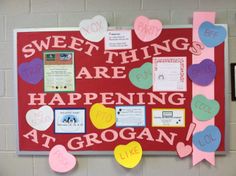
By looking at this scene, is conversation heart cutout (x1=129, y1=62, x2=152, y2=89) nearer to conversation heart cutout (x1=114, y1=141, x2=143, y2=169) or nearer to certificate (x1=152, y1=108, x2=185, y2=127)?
certificate (x1=152, y1=108, x2=185, y2=127)

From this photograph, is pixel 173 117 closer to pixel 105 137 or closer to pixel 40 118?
pixel 105 137

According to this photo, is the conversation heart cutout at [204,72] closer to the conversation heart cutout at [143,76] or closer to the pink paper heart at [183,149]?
the conversation heart cutout at [143,76]

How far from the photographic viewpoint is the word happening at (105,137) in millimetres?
1251

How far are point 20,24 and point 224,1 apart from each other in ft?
3.33

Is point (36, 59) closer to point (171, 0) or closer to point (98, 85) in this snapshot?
point (98, 85)

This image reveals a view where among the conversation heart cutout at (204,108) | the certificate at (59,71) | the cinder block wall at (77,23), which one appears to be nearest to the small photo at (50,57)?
the certificate at (59,71)

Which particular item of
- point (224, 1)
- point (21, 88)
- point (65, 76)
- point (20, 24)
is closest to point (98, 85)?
point (65, 76)

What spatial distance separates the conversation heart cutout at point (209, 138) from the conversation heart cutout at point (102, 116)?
16.7 inches

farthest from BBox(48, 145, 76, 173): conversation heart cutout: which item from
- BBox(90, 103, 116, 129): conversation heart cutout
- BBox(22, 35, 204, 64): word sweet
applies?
BBox(22, 35, 204, 64): word sweet

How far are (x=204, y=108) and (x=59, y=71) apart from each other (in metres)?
0.73

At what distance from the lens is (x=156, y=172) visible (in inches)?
50.5

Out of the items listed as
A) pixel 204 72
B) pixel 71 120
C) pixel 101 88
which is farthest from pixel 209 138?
pixel 71 120

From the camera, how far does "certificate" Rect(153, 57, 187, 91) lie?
48.7 inches

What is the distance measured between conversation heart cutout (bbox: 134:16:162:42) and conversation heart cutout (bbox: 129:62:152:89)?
0.13 metres
